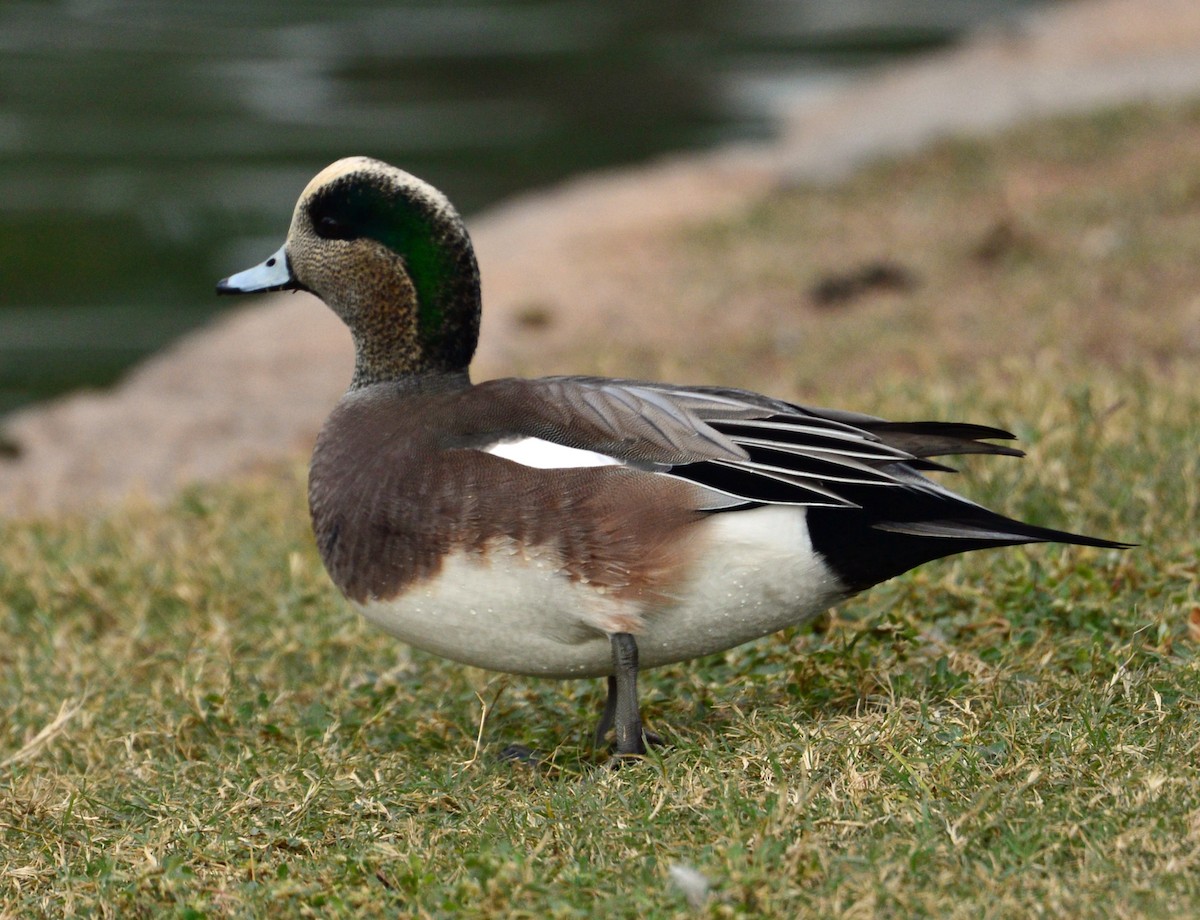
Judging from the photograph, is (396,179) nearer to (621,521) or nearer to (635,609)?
(621,521)

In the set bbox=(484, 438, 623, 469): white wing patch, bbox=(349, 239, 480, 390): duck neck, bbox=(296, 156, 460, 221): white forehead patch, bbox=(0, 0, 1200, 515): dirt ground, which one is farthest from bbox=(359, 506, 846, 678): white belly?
bbox=(0, 0, 1200, 515): dirt ground

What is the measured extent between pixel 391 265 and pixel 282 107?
14.2 metres

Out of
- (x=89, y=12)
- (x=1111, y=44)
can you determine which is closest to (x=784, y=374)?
(x=1111, y=44)

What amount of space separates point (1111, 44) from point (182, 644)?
1167cm

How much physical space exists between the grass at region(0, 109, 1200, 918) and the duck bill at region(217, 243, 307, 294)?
2.87 ft

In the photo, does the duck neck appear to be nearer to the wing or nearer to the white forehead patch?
the white forehead patch

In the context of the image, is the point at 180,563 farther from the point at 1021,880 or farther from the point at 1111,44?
the point at 1111,44

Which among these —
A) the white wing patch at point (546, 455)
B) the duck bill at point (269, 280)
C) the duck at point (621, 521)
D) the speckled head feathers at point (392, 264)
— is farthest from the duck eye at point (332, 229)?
the white wing patch at point (546, 455)

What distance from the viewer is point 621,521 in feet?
10.1

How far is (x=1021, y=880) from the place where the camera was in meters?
2.48

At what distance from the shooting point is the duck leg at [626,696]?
3.13 meters

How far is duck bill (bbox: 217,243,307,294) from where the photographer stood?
371cm

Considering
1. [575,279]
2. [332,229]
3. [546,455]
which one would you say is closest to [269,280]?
[332,229]

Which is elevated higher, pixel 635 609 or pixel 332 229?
pixel 332 229
